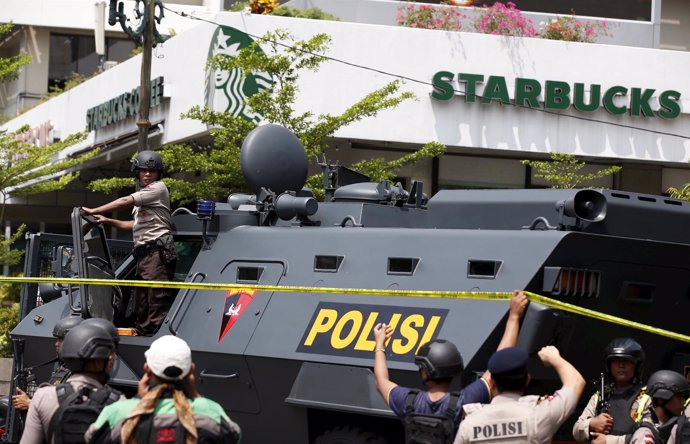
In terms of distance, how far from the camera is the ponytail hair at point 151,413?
5.37m

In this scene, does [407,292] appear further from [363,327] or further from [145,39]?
[145,39]

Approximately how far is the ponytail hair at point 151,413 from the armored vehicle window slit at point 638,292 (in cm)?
359

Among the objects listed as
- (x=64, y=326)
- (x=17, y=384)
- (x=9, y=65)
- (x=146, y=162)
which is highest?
(x=9, y=65)

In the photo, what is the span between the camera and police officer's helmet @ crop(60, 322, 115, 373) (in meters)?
6.12

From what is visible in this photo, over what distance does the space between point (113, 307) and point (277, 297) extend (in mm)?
1791

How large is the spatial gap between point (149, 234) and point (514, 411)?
4940 millimetres

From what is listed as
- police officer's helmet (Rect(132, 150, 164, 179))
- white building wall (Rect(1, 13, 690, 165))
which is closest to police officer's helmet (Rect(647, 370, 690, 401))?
police officer's helmet (Rect(132, 150, 164, 179))

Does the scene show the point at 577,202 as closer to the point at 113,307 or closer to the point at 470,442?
the point at 470,442

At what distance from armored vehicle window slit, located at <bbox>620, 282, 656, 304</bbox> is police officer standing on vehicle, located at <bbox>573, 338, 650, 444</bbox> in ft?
2.11

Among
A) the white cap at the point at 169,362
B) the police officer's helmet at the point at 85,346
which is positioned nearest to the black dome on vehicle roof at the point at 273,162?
the police officer's helmet at the point at 85,346

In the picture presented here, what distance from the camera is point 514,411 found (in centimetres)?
571

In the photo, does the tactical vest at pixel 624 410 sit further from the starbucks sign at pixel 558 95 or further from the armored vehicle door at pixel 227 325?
the starbucks sign at pixel 558 95

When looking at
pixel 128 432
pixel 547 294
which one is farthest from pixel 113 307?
pixel 128 432

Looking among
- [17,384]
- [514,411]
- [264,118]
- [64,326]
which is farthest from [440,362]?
[264,118]
